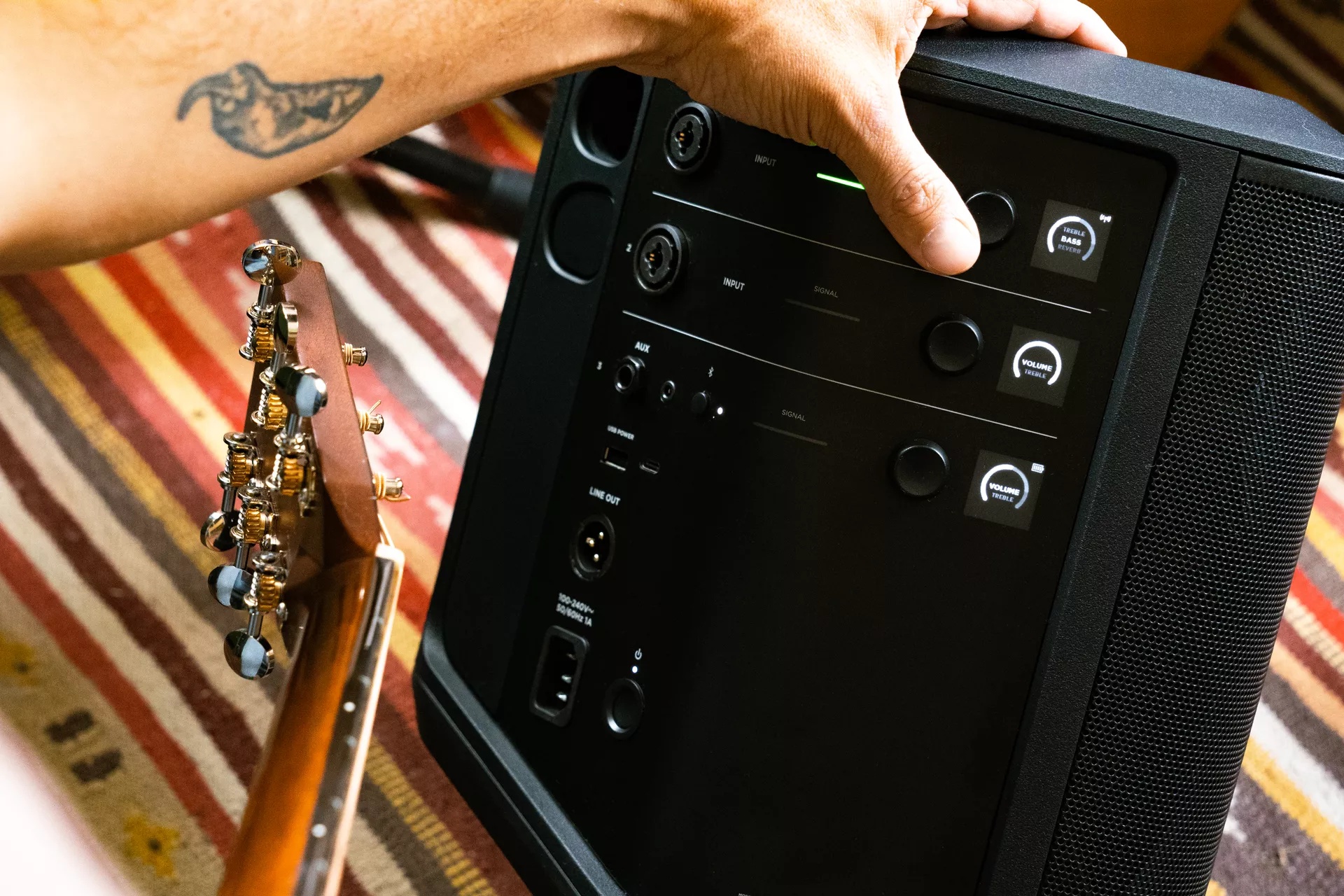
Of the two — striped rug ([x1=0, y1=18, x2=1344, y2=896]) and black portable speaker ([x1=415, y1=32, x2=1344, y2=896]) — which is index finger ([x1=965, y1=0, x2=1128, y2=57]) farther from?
striped rug ([x1=0, y1=18, x2=1344, y2=896])

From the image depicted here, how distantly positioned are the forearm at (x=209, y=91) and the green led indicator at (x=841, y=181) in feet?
0.36

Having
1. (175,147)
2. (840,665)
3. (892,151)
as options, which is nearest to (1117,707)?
(840,665)

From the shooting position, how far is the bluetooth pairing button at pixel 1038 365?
464 millimetres

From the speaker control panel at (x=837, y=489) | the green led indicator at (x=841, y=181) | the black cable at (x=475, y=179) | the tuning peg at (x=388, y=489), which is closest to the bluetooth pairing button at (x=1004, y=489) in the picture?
the speaker control panel at (x=837, y=489)

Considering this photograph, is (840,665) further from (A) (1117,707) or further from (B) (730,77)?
(B) (730,77)

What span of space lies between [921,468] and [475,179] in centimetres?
62

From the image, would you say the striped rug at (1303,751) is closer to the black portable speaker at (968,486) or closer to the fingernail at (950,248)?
the black portable speaker at (968,486)

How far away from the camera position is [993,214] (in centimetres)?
46

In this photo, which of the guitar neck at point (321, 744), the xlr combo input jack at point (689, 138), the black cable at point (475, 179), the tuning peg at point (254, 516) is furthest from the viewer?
the black cable at point (475, 179)

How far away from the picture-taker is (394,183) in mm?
998

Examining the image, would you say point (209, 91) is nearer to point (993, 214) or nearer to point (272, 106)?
point (272, 106)

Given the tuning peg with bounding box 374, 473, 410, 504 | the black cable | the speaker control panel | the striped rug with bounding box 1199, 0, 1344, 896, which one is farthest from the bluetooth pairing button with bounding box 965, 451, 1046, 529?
the black cable

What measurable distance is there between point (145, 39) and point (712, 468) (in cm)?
28

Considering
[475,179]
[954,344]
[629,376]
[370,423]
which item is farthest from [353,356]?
[475,179]
